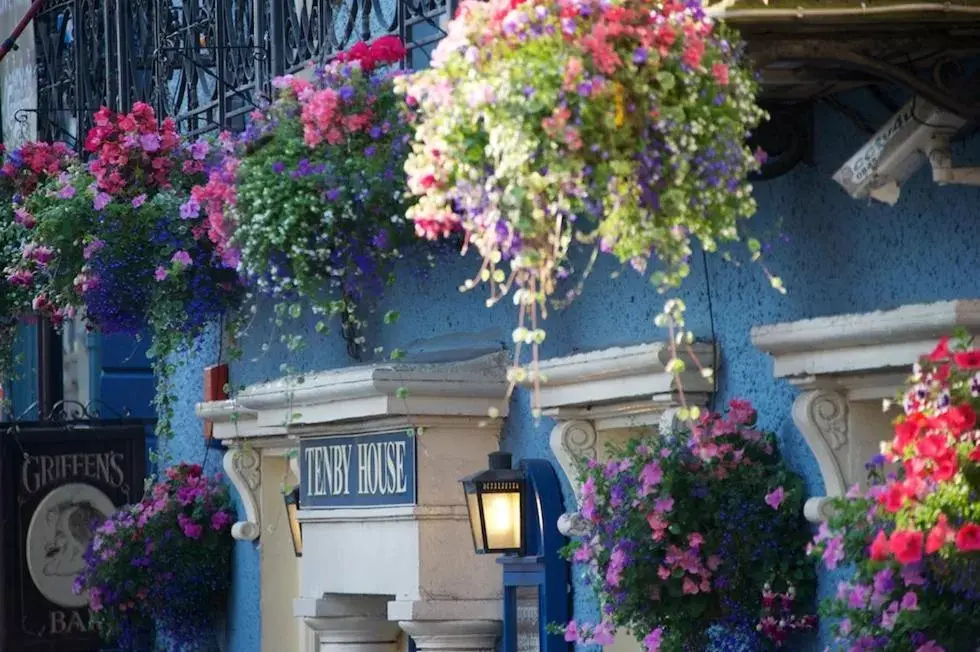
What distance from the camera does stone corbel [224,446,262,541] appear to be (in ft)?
32.6

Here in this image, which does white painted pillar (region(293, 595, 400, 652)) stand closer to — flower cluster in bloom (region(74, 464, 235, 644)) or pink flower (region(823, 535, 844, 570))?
flower cluster in bloom (region(74, 464, 235, 644))

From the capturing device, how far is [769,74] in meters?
5.68

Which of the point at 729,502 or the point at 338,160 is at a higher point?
the point at 338,160

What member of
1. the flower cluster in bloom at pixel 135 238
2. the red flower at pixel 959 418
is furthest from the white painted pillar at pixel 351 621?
the red flower at pixel 959 418

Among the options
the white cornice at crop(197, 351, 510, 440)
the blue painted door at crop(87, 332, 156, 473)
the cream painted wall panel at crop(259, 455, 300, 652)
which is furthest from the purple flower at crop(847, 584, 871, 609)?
the blue painted door at crop(87, 332, 156, 473)

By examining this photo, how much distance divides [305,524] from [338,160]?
2.01 m

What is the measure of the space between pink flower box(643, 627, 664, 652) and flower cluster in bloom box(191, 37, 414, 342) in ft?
5.53

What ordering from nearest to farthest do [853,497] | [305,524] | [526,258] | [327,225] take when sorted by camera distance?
[526,258]
[853,497]
[327,225]
[305,524]

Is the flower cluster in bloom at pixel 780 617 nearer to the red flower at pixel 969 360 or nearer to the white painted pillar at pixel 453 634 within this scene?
the red flower at pixel 969 360

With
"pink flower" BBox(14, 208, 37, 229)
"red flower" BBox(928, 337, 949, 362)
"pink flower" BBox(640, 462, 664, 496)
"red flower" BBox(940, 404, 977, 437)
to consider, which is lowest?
"red flower" BBox(940, 404, 977, 437)

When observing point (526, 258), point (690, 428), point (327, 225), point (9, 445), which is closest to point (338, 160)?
point (327, 225)

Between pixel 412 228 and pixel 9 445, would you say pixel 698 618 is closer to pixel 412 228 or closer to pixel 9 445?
pixel 412 228

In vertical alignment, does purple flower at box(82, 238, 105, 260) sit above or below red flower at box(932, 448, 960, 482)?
above

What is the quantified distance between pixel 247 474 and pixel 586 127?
553cm
